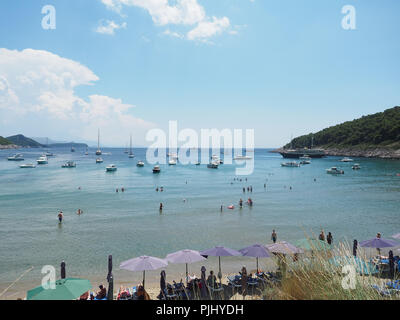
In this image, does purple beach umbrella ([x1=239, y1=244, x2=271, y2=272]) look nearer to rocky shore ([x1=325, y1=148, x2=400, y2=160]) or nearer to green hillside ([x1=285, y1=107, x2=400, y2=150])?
rocky shore ([x1=325, y1=148, x2=400, y2=160])

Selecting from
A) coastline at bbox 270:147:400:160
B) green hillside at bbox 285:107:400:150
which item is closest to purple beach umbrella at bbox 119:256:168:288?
coastline at bbox 270:147:400:160

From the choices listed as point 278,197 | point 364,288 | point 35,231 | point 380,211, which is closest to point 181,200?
point 278,197

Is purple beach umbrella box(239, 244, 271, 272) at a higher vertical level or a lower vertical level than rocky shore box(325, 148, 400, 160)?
lower

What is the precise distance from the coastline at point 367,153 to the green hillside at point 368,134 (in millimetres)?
2614

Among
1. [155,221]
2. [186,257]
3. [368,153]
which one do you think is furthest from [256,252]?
[368,153]

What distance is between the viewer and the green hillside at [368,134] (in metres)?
131

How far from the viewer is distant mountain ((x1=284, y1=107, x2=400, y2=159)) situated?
129 meters

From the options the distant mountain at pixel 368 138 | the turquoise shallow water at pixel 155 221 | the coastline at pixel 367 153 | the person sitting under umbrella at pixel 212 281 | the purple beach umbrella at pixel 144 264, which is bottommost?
the turquoise shallow water at pixel 155 221

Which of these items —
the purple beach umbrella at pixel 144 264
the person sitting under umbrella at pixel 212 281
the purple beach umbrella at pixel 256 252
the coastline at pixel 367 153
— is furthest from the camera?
the coastline at pixel 367 153

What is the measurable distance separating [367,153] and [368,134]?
17304 mm

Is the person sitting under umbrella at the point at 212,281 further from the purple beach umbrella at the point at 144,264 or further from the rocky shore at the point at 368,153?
the rocky shore at the point at 368,153

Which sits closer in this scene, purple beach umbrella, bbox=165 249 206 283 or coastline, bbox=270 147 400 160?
purple beach umbrella, bbox=165 249 206 283

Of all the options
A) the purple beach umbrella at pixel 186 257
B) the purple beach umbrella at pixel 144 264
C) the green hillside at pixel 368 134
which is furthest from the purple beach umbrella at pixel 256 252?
the green hillside at pixel 368 134
